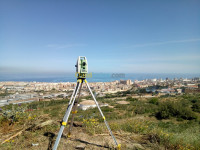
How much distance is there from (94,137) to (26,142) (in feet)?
4.93

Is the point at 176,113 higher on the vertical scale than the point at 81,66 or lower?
lower

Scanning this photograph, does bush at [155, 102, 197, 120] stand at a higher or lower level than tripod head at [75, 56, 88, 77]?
lower

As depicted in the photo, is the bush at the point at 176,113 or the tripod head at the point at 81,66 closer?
the tripod head at the point at 81,66

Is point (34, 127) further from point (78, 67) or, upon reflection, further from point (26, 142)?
point (78, 67)

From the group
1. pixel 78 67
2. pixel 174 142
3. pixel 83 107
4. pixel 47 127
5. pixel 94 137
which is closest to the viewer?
pixel 78 67

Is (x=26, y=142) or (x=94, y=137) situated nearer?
(x=26, y=142)

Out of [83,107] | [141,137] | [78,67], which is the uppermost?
[78,67]

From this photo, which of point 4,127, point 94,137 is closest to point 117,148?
point 94,137

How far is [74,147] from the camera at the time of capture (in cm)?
245

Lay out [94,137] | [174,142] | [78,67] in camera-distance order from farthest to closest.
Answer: [94,137], [174,142], [78,67]

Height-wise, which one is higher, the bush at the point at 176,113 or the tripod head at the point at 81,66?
the tripod head at the point at 81,66

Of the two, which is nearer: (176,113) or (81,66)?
(81,66)

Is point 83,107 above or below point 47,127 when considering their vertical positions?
below

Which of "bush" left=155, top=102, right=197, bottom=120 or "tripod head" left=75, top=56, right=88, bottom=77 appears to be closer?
"tripod head" left=75, top=56, right=88, bottom=77
